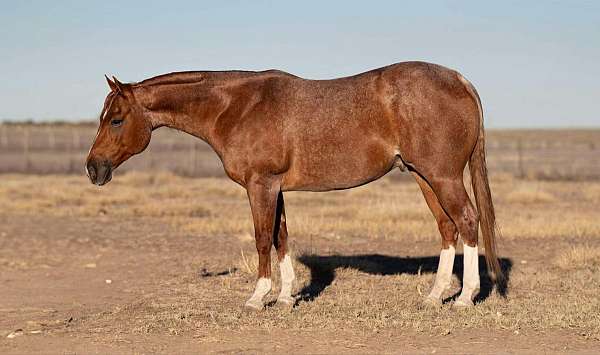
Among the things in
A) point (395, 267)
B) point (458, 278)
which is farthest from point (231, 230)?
point (458, 278)

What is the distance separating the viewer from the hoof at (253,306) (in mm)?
8906

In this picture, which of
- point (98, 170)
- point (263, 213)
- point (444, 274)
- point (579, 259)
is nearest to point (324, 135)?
point (263, 213)

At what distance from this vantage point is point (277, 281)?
1127cm

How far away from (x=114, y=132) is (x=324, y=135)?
7.22 ft

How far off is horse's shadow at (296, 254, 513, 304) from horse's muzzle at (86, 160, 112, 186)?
2.53m

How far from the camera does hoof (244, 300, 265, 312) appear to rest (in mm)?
8906

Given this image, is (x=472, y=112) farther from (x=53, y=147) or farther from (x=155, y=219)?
(x=53, y=147)

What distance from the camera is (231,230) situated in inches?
675

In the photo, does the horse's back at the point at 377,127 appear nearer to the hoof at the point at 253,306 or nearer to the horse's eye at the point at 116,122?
the hoof at the point at 253,306

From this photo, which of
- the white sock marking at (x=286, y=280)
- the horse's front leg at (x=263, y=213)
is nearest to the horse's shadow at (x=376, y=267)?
the white sock marking at (x=286, y=280)

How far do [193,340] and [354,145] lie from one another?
2622mm

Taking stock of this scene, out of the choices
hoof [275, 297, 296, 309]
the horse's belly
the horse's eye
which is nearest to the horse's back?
the horse's belly

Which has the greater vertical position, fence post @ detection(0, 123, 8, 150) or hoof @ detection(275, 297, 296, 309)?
hoof @ detection(275, 297, 296, 309)

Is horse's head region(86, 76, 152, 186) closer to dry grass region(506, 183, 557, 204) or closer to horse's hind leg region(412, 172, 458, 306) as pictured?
horse's hind leg region(412, 172, 458, 306)
